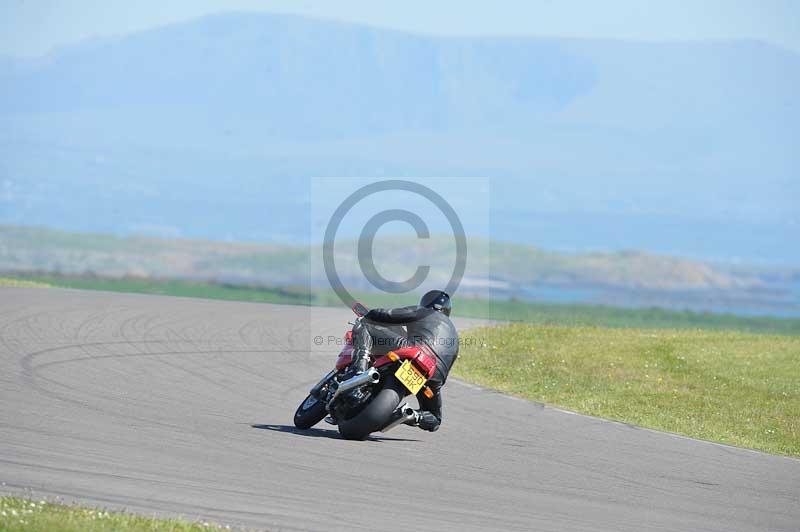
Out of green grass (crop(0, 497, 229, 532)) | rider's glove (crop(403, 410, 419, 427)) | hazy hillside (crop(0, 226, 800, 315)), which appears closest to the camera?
green grass (crop(0, 497, 229, 532))

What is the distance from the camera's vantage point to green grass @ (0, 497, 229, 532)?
8.66 m

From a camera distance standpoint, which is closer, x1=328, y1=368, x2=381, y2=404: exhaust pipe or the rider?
x1=328, y1=368, x2=381, y2=404: exhaust pipe

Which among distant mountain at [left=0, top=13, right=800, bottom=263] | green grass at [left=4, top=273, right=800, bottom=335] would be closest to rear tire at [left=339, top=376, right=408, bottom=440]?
green grass at [left=4, top=273, right=800, bottom=335]

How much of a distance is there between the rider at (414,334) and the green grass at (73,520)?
4400 mm

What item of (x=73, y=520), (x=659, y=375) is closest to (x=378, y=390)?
(x=73, y=520)

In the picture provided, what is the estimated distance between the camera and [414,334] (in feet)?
44.2

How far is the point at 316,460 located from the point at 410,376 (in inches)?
60.8

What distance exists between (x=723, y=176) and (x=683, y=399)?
533ft

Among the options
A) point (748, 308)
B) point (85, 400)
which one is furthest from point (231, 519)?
point (748, 308)

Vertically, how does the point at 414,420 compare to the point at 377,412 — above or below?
below

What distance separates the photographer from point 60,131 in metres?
176

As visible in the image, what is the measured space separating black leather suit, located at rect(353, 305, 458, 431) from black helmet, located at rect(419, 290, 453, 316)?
0.26 feet

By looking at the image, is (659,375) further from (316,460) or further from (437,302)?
(316,460)

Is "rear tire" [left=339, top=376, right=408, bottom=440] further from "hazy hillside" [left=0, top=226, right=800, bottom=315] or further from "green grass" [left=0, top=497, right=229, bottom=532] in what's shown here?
"hazy hillside" [left=0, top=226, right=800, bottom=315]
